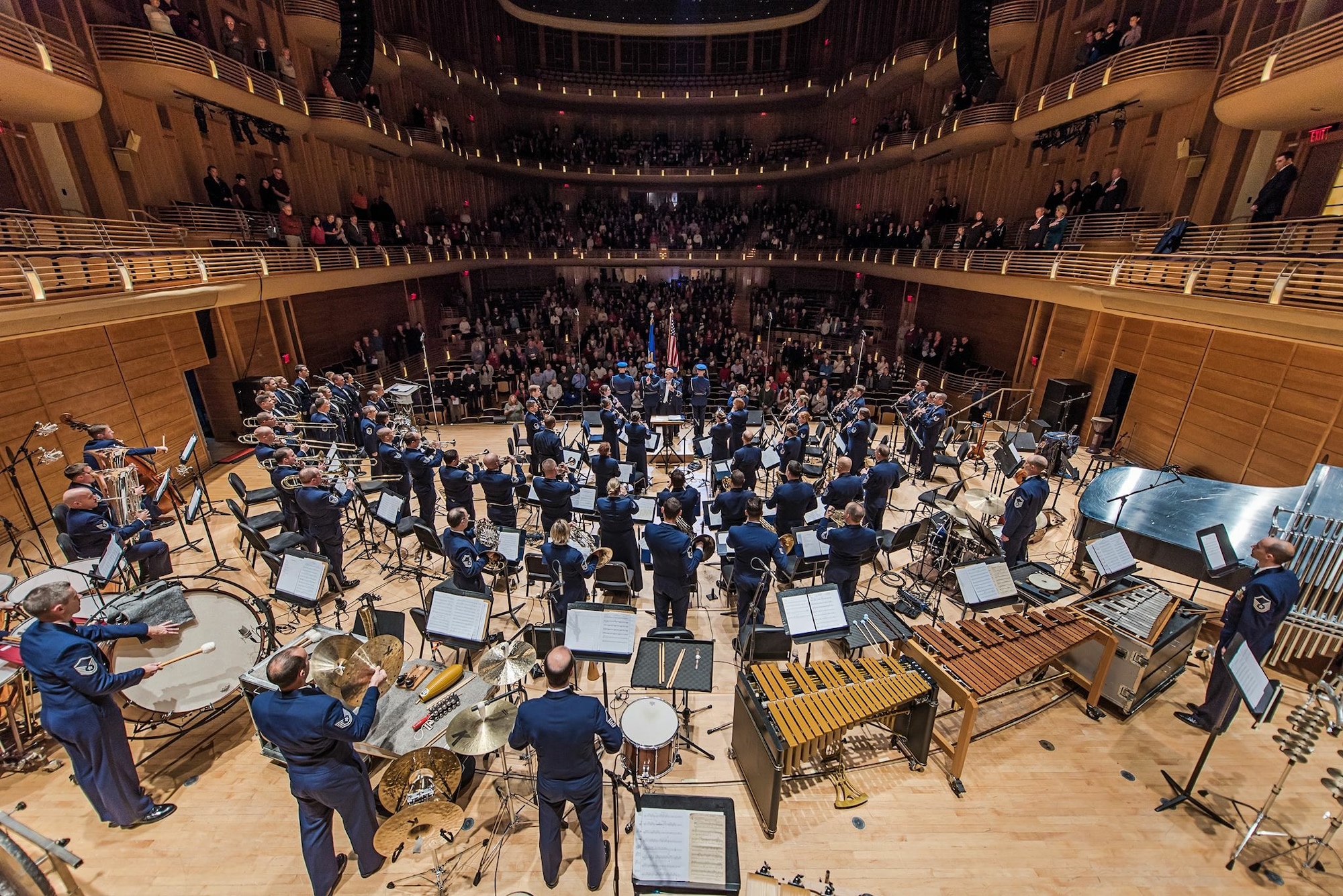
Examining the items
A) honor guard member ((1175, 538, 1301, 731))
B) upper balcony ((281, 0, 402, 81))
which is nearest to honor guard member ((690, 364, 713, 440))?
honor guard member ((1175, 538, 1301, 731))

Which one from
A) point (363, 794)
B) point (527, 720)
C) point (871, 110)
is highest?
point (871, 110)

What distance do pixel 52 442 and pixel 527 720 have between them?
1171 cm

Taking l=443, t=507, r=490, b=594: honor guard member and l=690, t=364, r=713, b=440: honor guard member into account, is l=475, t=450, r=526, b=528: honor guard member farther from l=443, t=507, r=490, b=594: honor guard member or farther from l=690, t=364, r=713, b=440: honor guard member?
l=690, t=364, r=713, b=440: honor guard member

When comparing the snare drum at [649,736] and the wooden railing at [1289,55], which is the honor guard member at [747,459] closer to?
the snare drum at [649,736]

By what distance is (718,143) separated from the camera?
2589 centimetres

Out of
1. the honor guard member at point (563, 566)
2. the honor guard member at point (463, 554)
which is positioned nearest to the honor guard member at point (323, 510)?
the honor guard member at point (463, 554)

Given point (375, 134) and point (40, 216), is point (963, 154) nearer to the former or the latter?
point (375, 134)

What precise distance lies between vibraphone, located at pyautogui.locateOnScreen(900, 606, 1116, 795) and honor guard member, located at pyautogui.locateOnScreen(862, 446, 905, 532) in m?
2.30

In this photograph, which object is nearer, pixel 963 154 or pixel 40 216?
pixel 40 216

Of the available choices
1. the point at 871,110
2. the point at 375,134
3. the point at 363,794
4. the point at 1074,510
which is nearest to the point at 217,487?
the point at 363,794

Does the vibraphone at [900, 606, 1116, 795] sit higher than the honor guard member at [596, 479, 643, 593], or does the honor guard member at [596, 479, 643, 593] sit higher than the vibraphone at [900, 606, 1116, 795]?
the honor guard member at [596, 479, 643, 593]

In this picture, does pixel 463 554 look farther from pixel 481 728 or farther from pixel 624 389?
pixel 624 389

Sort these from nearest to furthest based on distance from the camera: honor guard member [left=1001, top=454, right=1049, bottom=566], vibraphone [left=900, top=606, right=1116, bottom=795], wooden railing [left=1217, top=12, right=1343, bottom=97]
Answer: vibraphone [left=900, top=606, right=1116, bottom=795]
honor guard member [left=1001, top=454, right=1049, bottom=566]
wooden railing [left=1217, top=12, right=1343, bottom=97]

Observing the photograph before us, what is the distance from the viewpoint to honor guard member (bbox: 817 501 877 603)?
602 centimetres
